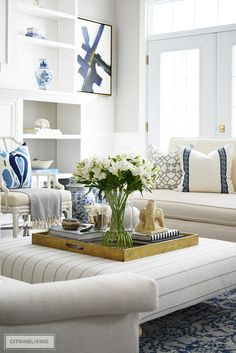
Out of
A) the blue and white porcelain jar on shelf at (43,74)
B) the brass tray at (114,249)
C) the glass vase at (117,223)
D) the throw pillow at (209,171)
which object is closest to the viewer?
the brass tray at (114,249)

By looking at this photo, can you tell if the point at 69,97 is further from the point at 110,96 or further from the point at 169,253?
the point at 169,253

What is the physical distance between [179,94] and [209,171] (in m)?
1.92

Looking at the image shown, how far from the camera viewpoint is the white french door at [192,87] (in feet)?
19.0

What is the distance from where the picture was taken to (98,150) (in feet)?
21.2

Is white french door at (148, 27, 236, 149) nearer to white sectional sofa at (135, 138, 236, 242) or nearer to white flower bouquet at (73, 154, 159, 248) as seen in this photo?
white sectional sofa at (135, 138, 236, 242)

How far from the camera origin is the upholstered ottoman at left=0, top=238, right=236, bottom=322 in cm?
232

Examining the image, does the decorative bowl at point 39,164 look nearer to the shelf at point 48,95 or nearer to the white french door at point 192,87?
the shelf at point 48,95

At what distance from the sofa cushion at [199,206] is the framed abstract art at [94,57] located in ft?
7.44

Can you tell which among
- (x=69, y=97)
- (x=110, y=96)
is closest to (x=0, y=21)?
(x=69, y=97)

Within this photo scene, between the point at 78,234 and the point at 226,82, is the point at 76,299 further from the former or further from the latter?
the point at 226,82

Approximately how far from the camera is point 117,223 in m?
2.66

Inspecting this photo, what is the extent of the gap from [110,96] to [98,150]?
2.22ft

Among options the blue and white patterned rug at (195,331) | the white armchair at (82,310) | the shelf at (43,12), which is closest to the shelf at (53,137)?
the shelf at (43,12)

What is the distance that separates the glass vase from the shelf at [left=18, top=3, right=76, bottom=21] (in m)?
3.39
